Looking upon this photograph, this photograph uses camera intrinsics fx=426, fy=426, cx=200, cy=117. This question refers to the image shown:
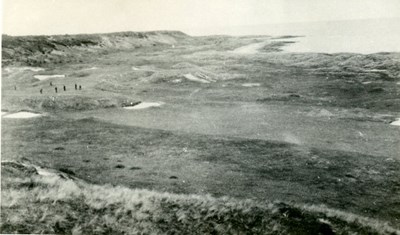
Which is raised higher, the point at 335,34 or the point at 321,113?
the point at 335,34

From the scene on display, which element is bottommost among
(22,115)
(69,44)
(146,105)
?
(22,115)

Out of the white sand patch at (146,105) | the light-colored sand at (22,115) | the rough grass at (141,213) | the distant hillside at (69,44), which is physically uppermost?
the distant hillside at (69,44)

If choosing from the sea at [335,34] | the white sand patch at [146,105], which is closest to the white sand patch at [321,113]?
the sea at [335,34]

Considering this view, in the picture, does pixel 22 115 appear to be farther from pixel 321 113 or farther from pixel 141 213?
pixel 321 113

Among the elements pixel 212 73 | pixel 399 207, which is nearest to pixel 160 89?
pixel 212 73

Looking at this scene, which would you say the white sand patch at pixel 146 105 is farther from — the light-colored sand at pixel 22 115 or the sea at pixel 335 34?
the light-colored sand at pixel 22 115

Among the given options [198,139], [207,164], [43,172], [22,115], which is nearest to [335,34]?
[198,139]

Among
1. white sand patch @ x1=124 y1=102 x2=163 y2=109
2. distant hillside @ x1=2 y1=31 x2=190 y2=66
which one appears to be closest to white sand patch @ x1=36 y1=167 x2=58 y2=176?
white sand patch @ x1=124 y1=102 x2=163 y2=109

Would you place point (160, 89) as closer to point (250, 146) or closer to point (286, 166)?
point (250, 146)
